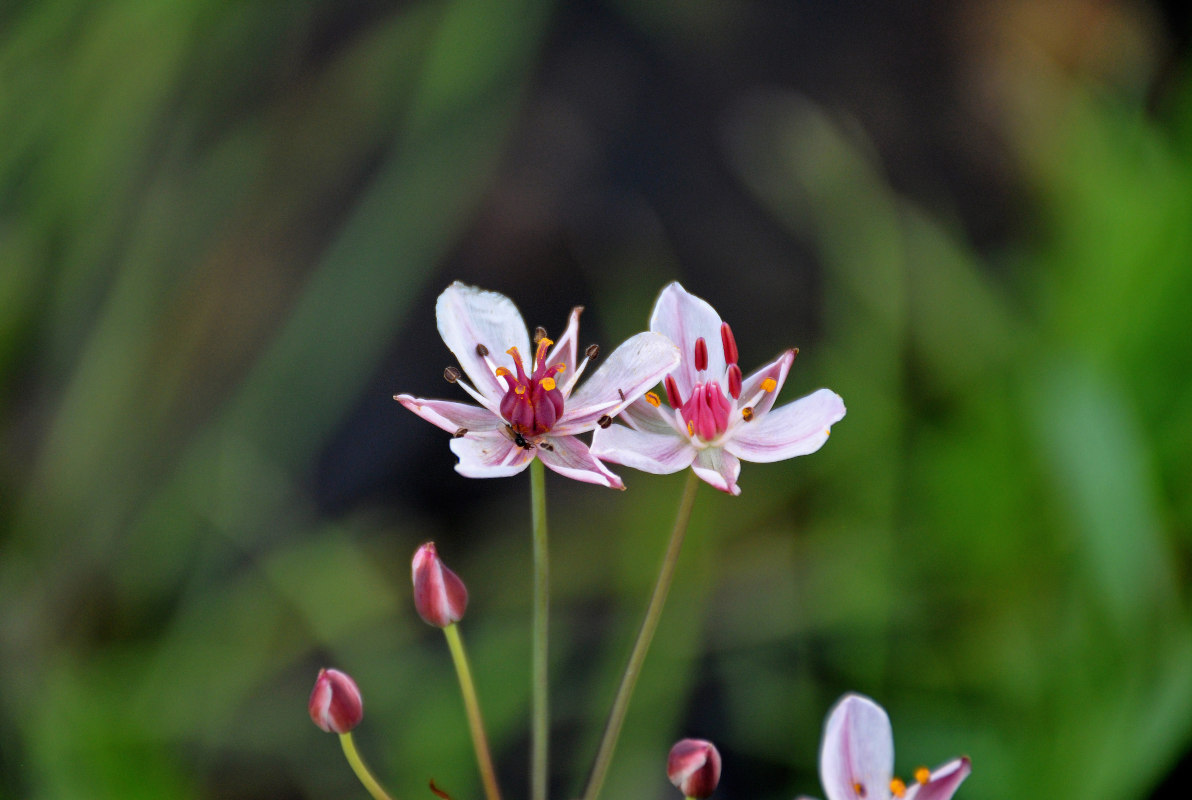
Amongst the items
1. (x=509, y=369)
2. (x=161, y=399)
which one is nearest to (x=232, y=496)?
(x=161, y=399)

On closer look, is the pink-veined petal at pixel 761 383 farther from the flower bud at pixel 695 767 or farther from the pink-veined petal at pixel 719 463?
the flower bud at pixel 695 767

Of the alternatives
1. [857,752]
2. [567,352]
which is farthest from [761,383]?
[857,752]

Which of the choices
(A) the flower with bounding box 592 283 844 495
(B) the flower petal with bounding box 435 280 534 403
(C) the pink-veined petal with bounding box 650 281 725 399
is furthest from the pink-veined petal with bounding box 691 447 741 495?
(B) the flower petal with bounding box 435 280 534 403

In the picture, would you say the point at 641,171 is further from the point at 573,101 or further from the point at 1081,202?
the point at 1081,202

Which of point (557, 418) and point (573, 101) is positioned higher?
point (573, 101)

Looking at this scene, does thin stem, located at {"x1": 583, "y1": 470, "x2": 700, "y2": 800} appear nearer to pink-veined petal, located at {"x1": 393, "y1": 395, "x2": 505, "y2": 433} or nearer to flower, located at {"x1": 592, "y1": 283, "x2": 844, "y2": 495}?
flower, located at {"x1": 592, "y1": 283, "x2": 844, "y2": 495}

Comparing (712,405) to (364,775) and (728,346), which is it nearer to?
(728,346)
